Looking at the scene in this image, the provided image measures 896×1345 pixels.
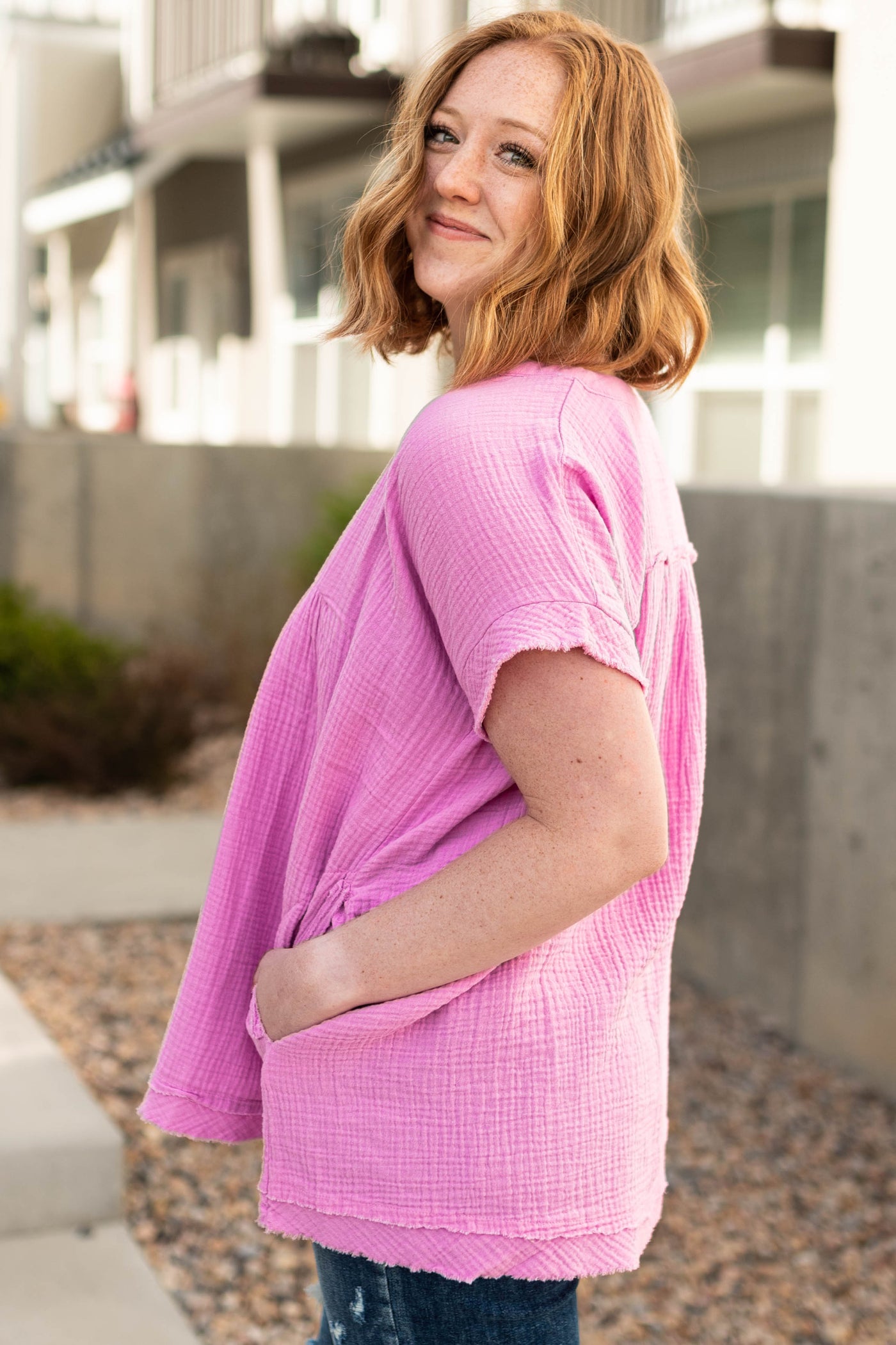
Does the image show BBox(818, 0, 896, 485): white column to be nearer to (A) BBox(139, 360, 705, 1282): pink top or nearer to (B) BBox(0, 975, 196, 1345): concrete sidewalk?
(B) BBox(0, 975, 196, 1345): concrete sidewalk

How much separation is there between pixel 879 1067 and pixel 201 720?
4.74 m

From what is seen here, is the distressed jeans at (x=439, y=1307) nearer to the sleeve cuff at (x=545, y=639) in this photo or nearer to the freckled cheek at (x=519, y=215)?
the sleeve cuff at (x=545, y=639)

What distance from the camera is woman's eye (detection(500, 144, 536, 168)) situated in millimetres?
1339

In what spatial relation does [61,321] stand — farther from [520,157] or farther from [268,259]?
[520,157]

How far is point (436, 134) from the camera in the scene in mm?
1423

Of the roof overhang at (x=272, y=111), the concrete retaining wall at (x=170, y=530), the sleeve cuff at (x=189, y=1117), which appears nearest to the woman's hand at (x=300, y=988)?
the sleeve cuff at (x=189, y=1117)

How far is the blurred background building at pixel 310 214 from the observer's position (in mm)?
8414

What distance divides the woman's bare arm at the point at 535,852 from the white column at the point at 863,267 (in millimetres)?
7184

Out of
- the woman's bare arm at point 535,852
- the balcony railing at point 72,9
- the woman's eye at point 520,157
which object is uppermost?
the balcony railing at point 72,9

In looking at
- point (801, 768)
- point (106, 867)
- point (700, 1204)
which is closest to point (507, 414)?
point (700, 1204)

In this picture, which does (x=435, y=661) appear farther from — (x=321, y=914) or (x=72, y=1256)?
(x=72, y=1256)

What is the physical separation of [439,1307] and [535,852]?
1.35ft

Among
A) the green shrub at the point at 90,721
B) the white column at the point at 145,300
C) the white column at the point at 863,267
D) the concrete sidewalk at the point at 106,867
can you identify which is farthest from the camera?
the white column at the point at 145,300

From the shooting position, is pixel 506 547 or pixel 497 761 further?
pixel 497 761
